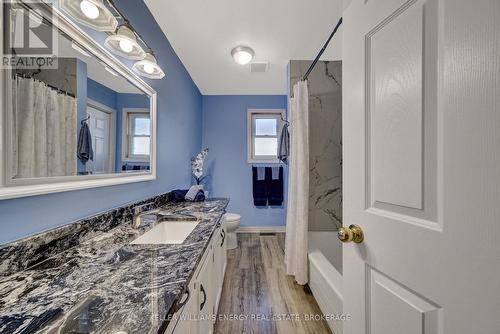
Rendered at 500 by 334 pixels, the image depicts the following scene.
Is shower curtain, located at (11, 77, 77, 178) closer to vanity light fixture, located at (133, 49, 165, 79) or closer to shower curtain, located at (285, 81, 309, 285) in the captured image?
vanity light fixture, located at (133, 49, 165, 79)

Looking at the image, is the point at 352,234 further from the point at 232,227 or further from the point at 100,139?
the point at 232,227

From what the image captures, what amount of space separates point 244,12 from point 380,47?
4.46 feet

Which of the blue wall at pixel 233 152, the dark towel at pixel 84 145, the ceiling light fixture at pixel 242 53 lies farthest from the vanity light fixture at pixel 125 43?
the blue wall at pixel 233 152

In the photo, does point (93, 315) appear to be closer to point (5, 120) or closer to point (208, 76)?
point (5, 120)

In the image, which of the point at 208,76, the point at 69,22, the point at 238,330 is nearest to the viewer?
the point at 69,22

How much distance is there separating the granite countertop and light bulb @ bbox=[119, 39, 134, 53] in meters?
1.04

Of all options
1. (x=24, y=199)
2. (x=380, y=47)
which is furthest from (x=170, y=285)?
(x=380, y=47)

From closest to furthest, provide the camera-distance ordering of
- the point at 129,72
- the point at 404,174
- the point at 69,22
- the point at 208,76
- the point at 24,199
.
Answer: the point at 404,174
the point at 24,199
the point at 69,22
the point at 129,72
the point at 208,76

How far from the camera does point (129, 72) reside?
131cm

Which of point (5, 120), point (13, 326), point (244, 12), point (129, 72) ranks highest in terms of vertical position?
point (244, 12)

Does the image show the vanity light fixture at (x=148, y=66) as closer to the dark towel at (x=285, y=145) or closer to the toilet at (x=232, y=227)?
the dark towel at (x=285, y=145)

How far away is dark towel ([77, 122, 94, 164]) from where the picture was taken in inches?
37.8

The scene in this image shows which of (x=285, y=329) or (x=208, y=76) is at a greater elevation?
(x=208, y=76)

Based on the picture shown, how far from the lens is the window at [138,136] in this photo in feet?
4.54
